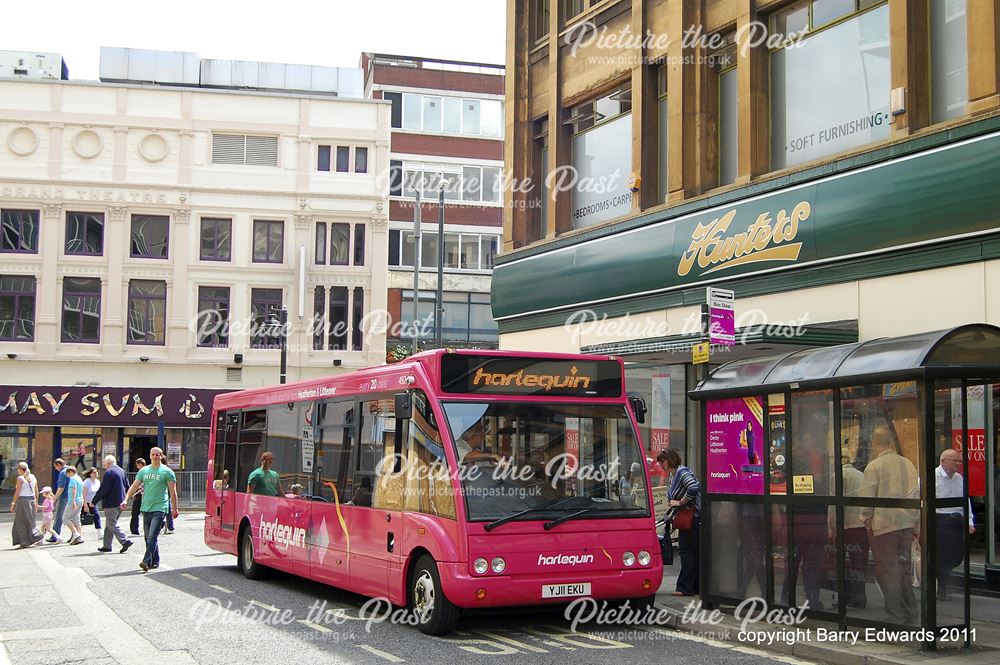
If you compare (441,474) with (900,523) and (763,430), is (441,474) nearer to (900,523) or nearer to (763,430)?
(763,430)

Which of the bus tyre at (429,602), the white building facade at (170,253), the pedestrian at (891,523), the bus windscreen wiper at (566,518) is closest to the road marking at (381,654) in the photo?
the bus tyre at (429,602)

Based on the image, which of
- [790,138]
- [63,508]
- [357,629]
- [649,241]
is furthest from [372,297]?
[357,629]

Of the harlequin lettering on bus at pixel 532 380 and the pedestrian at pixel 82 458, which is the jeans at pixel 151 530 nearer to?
the harlequin lettering on bus at pixel 532 380

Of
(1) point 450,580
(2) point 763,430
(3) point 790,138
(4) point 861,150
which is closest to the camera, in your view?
(1) point 450,580

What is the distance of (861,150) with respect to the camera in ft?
48.2

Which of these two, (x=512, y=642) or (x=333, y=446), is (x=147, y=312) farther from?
(x=512, y=642)

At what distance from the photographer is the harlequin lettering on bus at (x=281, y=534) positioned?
562 inches

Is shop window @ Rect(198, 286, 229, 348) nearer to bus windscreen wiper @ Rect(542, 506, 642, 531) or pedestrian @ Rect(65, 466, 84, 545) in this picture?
pedestrian @ Rect(65, 466, 84, 545)

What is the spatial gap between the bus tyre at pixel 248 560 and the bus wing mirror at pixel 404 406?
19.5 feet

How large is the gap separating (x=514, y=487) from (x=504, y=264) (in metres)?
12.9

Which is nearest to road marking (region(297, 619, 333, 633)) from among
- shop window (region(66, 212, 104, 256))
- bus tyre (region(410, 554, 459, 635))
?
bus tyre (region(410, 554, 459, 635))

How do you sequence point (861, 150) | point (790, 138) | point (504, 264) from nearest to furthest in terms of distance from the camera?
point (861, 150), point (790, 138), point (504, 264)

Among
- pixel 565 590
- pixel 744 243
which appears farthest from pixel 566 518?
pixel 744 243

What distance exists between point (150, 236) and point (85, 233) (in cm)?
225
